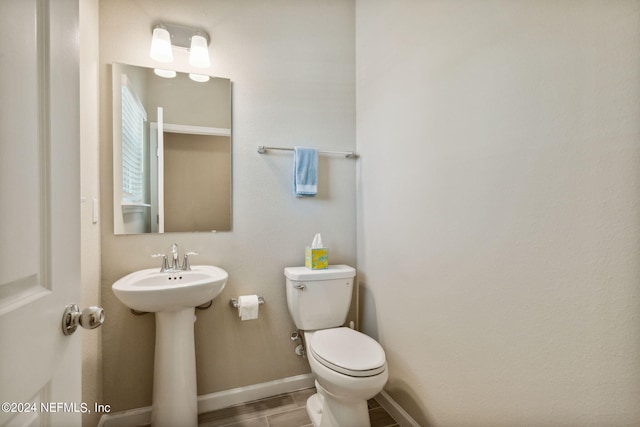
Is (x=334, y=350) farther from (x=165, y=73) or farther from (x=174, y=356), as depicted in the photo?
(x=165, y=73)

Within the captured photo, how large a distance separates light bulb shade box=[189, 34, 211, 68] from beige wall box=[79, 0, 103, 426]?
444mm

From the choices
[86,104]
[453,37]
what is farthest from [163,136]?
[453,37]

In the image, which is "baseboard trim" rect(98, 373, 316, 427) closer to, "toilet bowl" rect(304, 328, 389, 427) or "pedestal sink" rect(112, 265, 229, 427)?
"pedestal sink" rect(112, 265, 229, 427)

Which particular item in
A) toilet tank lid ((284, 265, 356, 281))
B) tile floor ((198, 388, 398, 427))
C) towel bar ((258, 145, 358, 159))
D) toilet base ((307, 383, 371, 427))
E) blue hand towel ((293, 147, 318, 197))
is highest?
towel bar ((258, 145, 358, 159))

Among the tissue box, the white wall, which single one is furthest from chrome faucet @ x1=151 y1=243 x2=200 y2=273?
the white wall

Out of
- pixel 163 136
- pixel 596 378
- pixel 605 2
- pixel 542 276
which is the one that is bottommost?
pixel 596 378

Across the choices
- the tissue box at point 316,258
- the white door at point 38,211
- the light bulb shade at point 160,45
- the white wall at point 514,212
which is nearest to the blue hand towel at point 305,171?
the tissue box at point 316,258

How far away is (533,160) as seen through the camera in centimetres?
88

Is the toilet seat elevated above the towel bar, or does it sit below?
below

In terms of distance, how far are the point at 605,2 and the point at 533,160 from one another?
43cm

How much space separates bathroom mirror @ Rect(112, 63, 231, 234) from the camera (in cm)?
144

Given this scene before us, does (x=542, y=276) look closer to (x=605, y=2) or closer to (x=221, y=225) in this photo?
(x=605, y=2)

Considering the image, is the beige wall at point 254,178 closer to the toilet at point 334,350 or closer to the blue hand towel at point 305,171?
the blue hand towel at point 305,171

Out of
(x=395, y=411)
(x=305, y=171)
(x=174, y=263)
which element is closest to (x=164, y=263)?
(x=174, y=263)
